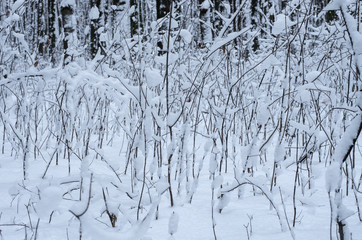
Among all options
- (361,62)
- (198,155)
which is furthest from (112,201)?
(198,155)

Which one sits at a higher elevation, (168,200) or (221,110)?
(221,110)

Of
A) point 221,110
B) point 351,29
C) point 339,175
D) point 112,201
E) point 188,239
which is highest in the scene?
point 351,29

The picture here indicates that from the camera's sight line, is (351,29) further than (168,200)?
No

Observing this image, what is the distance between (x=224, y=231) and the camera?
93 cm

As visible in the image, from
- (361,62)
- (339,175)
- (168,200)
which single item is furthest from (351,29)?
(168,200)

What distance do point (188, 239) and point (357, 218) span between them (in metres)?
0.55

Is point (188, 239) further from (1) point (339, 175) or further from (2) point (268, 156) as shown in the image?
(2) point (268, 156)

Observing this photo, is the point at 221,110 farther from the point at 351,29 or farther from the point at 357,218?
the point at 351,29

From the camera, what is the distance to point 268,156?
6.68ft

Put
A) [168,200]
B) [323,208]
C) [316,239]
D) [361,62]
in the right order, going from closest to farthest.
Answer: [361,62]
[316,239]
[323,208]
[168,200]

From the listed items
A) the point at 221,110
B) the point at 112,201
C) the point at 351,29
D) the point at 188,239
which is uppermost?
the point at 351,29

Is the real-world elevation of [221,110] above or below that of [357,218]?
above

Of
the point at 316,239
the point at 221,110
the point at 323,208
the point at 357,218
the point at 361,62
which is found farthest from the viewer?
the point at 221,110

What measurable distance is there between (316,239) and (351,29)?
0.57m
